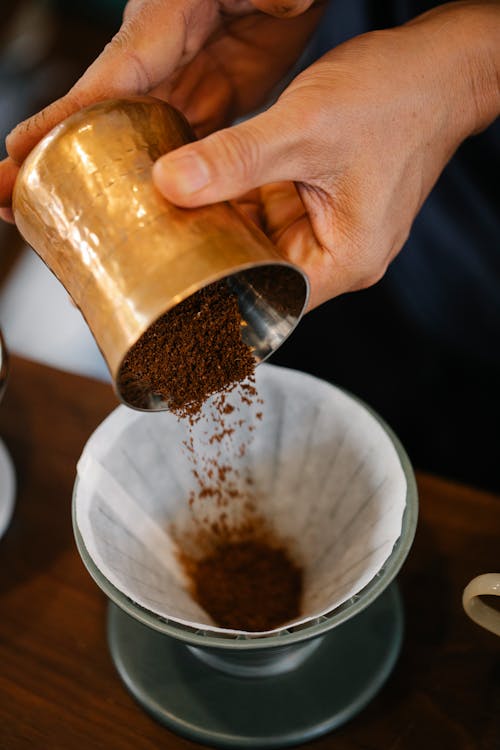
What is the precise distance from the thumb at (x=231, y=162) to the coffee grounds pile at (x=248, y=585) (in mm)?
468

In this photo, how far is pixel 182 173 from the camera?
0.60 meters

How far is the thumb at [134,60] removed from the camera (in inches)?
32.6

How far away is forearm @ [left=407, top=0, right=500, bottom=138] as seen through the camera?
90cm

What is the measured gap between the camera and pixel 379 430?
841mm

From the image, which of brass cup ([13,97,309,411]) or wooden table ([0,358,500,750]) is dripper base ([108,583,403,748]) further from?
brass cup ([13,97,309,411])

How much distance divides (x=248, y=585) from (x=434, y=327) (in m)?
0.61

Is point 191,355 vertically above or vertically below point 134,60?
below

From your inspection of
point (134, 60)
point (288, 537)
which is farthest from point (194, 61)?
point (288, 537)

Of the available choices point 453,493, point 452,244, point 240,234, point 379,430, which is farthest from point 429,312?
point 240,234

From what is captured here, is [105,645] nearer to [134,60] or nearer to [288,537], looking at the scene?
[288,537]

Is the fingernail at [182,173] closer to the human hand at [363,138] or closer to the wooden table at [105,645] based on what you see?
the human hand at [363,138]

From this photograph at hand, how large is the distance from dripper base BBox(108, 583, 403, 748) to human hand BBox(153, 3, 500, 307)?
0.39 m

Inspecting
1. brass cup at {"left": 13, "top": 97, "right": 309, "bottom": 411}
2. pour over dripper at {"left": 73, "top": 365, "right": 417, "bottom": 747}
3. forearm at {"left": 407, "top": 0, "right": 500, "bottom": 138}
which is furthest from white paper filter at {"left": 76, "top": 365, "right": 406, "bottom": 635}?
forearm at {"left": 407, "top": 0, "right": 500, "bottom": 138}

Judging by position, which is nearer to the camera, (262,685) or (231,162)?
(231,162)
